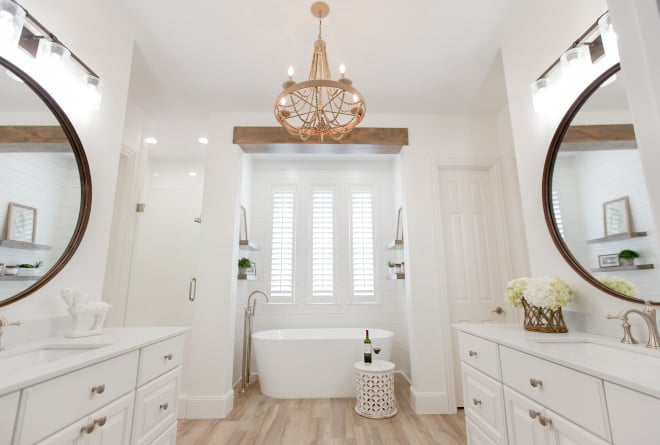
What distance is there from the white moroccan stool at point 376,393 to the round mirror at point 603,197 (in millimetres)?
1810

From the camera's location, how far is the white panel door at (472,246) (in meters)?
3.15

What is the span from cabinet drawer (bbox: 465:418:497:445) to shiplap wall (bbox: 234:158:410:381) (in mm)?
2011

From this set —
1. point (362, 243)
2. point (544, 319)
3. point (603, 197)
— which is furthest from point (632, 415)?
point (362, 243)

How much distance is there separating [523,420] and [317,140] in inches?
105

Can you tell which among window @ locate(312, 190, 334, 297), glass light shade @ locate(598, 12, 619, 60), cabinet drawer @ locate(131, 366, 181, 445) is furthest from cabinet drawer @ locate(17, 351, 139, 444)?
window @ locate(312, 190, 334, 297)

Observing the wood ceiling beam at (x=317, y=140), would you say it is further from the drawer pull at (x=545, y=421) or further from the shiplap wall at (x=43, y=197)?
the drawer pull at (x=545, y=421)

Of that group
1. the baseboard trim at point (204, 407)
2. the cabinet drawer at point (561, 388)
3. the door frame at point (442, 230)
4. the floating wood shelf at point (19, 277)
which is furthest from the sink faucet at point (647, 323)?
the baseboard trim at point (204, 407)

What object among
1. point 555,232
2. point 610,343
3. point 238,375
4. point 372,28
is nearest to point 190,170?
point 238,375

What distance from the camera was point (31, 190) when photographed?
1.47 metres

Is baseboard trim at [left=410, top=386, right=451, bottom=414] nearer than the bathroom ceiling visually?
No

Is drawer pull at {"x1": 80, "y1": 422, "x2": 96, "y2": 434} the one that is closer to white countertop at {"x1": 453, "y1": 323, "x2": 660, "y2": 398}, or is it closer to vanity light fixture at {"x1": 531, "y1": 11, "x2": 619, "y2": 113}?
white countertop at {"x1": 453, "y1": 323, "x2": 660, "y2": 398}

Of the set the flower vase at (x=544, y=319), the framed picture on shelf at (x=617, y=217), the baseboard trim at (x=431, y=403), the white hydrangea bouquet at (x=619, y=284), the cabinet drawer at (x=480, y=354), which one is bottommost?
the baseboard trim at (x=431, y=403)

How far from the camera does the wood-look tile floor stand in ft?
7.96

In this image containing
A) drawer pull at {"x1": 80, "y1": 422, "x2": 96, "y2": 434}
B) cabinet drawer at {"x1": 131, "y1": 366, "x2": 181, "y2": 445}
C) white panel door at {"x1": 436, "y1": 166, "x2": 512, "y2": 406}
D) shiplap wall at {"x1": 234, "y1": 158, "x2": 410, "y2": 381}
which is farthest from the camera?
shiplap wall at {"x1": 234, "y1": 158, "x2": 410, "y2": 381}
